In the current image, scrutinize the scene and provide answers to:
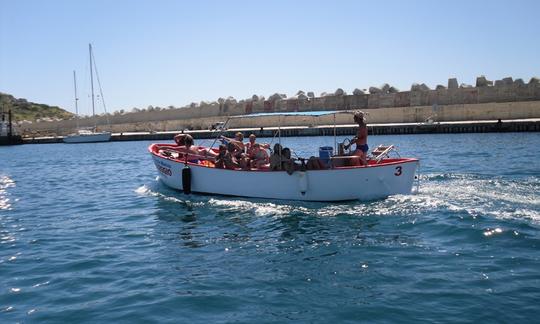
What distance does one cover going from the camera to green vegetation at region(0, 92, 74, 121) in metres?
124

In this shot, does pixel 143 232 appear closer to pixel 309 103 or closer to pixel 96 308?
pixel 96 308

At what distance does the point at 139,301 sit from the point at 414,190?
32.5 feet

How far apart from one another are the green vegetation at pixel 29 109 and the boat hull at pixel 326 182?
116 metres

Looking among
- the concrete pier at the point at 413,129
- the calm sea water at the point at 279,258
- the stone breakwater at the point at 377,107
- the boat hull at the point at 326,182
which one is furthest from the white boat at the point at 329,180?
the stone breakwater at the point at 377,107

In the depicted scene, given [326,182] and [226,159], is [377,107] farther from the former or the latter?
[326,182]

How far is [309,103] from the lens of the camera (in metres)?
68.9

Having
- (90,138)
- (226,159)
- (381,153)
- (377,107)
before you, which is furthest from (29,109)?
(381,153)

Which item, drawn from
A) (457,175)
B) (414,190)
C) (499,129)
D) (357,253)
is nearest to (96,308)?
(357,253)

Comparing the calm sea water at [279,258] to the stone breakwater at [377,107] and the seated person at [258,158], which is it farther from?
the stone breakwater at [377,107]

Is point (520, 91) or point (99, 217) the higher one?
point (520, 91)

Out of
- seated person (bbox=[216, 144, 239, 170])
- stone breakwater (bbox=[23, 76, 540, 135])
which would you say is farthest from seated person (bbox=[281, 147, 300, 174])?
stone breakwater (bbox=[23, 76, 540, 135])

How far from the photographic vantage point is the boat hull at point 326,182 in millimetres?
14312

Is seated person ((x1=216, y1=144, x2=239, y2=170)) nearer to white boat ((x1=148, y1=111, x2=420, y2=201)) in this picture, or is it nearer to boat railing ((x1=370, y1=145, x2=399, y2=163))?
white boat ((x1=148, y1=111, x2=420, y2=201))

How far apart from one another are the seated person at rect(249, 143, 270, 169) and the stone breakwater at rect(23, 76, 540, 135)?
41683mm
